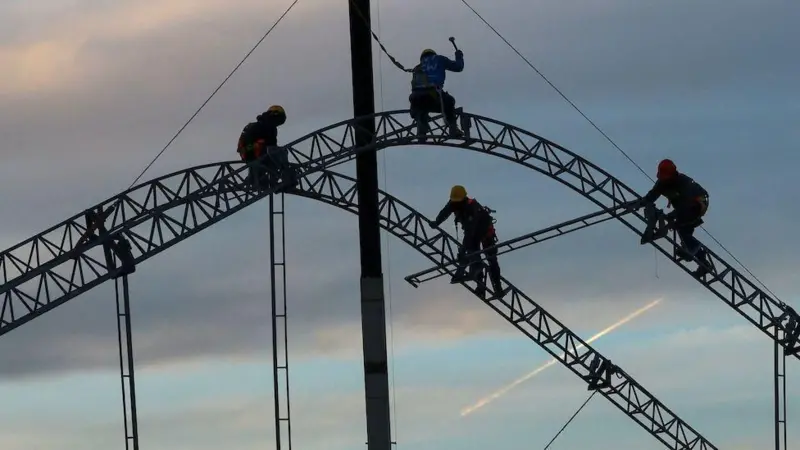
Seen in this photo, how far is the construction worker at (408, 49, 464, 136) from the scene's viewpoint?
6556 centimetres

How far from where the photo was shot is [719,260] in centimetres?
6662

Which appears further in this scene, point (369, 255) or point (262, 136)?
point (369, 255)

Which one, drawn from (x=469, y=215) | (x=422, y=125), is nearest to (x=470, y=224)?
(x=469, y=215)

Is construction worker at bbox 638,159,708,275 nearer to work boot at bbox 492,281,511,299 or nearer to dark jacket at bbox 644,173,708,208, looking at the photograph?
dark jacket at bbox 644,173,708,208

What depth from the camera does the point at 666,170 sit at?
65250 millimetres

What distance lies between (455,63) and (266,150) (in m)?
5.00

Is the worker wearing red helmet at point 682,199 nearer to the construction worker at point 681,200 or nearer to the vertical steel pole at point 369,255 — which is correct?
the construction worker at point 681,200

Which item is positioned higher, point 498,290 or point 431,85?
point 431,85

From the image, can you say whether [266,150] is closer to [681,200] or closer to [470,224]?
[470,224]

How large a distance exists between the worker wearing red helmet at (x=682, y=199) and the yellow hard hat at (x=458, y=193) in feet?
15.6

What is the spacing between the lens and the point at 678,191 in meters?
65.8

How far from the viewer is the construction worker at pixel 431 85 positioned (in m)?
65.6

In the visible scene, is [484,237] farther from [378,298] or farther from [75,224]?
[75,224]

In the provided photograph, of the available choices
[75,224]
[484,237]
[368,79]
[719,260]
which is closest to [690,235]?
[719,260]
